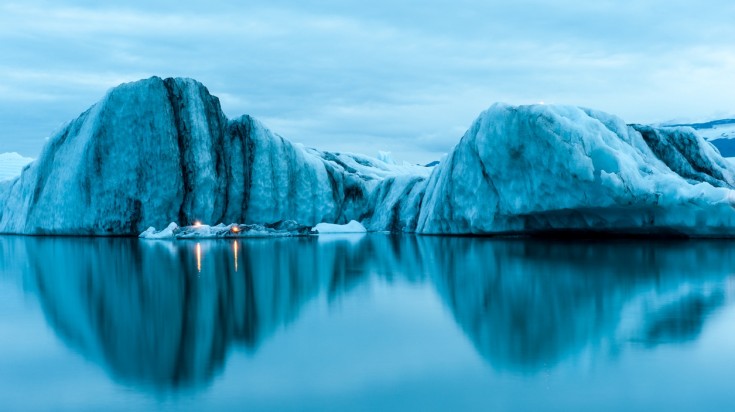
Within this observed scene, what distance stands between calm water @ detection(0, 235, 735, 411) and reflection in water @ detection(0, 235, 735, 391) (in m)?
0.03

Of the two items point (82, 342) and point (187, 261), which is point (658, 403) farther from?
point (187, 261)

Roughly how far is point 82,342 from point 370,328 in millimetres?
2178

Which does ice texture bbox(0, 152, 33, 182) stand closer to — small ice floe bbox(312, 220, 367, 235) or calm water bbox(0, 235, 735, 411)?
small ice floe bbox(312, 220, 367, 235)

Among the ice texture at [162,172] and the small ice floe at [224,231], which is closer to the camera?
the small ice floe at [224,231]

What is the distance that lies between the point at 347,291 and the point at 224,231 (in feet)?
56.4

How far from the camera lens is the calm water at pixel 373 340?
13.1 ft

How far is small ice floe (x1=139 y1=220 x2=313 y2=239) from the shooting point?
80.9 feet

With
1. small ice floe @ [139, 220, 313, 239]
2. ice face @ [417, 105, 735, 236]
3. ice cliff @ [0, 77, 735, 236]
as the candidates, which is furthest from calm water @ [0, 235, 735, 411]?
small ice floe @ [139, 220, 313, 239]

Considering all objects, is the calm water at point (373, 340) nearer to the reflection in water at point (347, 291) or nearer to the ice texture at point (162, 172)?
the reflection in water at point (347, 291)

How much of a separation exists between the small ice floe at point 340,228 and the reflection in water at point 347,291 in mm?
15364

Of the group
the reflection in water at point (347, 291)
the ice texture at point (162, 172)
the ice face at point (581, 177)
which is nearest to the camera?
the reflection in water at point (347, 291)

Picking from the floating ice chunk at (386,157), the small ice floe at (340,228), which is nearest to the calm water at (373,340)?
the small ice floe at (340,228)

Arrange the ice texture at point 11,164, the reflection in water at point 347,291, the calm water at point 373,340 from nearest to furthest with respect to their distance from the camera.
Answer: the calm water at point 373,340
the reflection in water at point 347,291
the ice texture at point 11,164

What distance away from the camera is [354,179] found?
32969 mm
